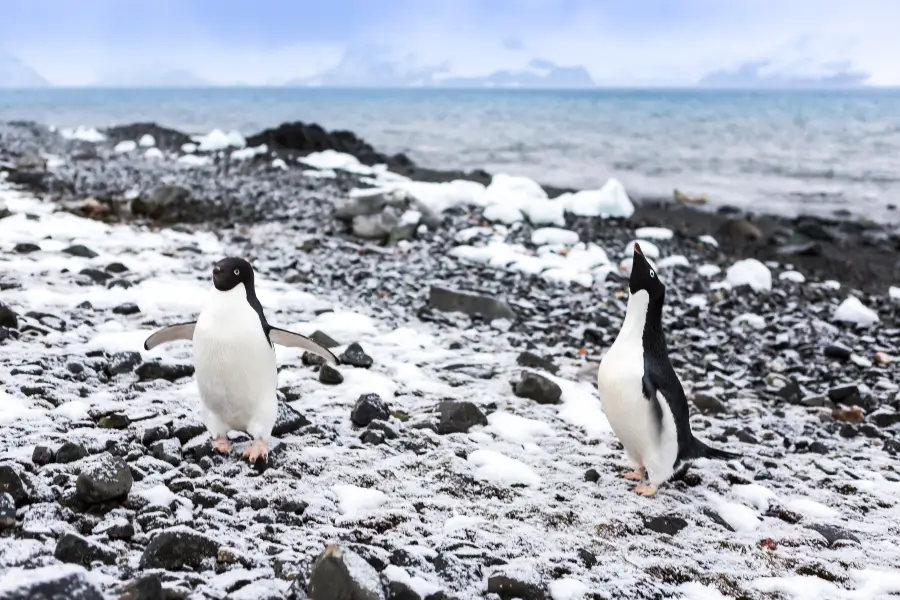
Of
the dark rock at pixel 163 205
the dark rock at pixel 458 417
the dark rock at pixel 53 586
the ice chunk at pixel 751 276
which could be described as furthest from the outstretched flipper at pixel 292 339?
the dark rock at pixel 163 205

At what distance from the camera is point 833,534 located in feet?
9.91

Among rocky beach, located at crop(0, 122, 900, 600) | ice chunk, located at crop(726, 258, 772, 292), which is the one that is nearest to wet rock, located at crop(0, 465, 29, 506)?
rocky beach, located at crop(0, 122, 900, 600)

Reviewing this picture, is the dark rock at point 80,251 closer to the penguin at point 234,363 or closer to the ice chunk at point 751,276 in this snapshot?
the penguin at point 234,363

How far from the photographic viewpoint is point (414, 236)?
8.59m

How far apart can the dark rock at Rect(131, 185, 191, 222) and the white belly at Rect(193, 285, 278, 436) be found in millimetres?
6167

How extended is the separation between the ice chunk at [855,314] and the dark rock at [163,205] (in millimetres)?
7359

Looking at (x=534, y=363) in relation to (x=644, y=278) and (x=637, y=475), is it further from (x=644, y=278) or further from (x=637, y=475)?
(x=644, y=278)

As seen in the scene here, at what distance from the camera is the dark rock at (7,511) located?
2.33 m

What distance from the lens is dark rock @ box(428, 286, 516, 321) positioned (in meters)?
6.00

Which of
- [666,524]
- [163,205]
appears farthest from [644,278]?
[163,205]

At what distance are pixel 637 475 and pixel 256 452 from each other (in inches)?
67.9

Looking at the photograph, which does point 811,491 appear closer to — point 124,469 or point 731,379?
point 731,379

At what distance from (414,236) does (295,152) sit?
10.5 m

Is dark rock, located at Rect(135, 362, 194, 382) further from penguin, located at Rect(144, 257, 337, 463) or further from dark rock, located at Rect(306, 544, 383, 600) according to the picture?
dark rock, located at Rect(306, 544, 383, 600)
